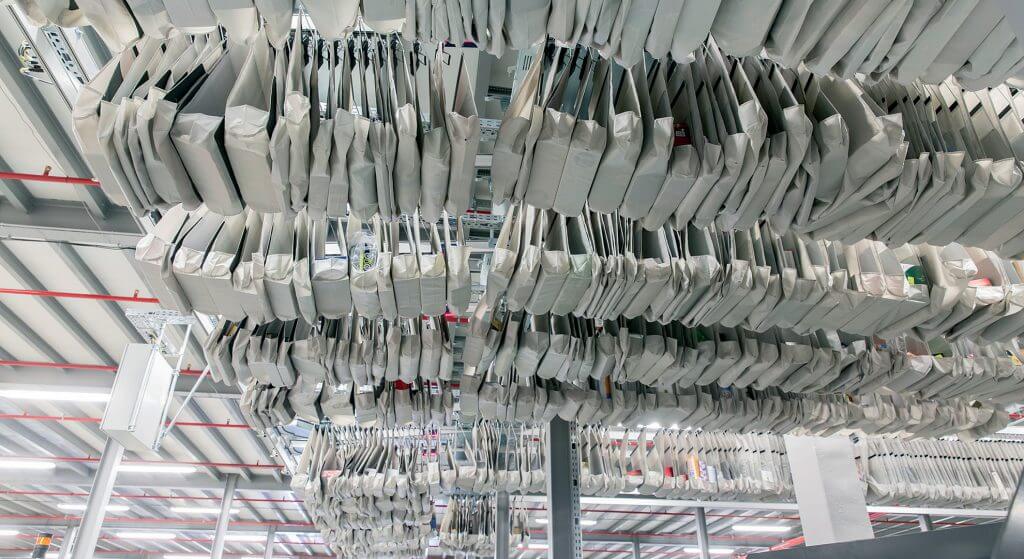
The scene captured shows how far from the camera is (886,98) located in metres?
2.29

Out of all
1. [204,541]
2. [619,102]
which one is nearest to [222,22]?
[619,102]

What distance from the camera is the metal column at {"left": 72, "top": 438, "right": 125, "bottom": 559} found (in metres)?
5.78

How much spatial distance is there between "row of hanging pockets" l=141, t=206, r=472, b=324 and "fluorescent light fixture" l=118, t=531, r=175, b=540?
19.7m

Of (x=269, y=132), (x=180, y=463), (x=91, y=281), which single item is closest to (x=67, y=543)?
(x=180, y=463)

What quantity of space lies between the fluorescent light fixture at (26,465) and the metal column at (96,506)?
25.0 ft

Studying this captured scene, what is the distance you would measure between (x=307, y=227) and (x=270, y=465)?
1201 centimetres

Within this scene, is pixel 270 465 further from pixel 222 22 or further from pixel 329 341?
pixel 222 22

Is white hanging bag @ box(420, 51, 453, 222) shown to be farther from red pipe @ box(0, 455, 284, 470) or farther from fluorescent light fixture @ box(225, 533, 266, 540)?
fluorescent light fixture @ box(225, 533, 266, 540)

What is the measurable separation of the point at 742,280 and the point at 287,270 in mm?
1736

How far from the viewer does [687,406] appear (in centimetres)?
356

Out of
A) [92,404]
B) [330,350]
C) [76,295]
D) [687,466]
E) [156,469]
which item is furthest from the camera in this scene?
[156,469]

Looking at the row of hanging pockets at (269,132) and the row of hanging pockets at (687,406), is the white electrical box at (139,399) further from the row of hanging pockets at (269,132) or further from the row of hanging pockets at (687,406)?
the row of hanging pockets at (269,132)

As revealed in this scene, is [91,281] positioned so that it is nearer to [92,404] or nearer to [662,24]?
[92,404]

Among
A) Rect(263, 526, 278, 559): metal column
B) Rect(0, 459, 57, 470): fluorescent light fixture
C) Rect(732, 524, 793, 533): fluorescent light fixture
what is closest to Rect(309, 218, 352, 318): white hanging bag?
Rect(0, 459, 57, 470): fluorescent light fixture
